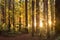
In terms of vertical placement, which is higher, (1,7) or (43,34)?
(1,7)

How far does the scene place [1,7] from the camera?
16.3ft

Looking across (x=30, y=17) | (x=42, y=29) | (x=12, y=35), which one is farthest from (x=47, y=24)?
(x=12, y=35)

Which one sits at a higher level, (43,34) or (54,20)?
(54,20)

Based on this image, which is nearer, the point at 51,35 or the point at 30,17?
the point at 51,35

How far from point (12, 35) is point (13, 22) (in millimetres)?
447

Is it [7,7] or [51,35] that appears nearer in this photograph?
[51,35]

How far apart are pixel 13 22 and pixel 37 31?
83 cm

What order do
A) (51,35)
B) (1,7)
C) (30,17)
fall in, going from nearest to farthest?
(51,35), (30,17), (1,7)

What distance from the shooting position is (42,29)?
4.43 metres

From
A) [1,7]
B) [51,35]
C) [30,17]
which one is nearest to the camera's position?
[51,35]

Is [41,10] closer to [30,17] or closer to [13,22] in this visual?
[30,17]

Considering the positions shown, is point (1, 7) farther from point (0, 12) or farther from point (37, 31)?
point (37, 31)

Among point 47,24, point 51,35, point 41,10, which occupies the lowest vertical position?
point 51,35

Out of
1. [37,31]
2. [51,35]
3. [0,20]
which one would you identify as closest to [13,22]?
[0,20]
